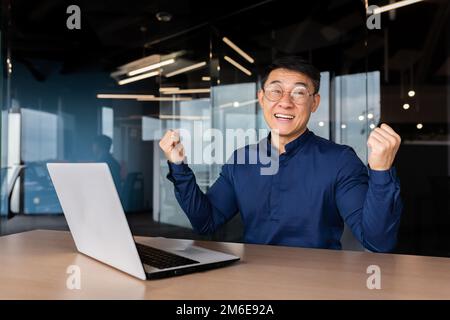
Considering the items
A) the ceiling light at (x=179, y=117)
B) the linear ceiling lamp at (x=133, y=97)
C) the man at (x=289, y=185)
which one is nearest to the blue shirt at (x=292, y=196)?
the man at (x=289, y=185)

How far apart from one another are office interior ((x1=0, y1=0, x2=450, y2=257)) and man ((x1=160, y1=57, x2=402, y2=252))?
7.40 ft

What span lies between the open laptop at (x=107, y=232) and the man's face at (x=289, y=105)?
77 centimetres

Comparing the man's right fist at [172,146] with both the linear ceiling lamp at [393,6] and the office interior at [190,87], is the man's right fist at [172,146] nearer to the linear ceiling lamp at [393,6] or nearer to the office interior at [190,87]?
the office interior at [190,87]

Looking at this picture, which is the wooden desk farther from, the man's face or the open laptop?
the man's face

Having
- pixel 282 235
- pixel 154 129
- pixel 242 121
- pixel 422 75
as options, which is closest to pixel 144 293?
pixel 282 235

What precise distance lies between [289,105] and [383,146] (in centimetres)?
68

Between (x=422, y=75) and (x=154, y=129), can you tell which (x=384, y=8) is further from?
(x=154, y=129)

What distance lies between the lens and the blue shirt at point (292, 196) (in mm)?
1677

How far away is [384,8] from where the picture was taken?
4188 millimetres

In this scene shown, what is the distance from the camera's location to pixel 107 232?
0.98 m

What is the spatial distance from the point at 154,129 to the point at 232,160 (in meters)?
2.74

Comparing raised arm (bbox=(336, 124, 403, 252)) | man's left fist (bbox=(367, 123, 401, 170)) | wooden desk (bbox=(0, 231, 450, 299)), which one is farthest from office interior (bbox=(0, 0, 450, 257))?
wooden desk (bbox=(0, 231, 450, 299))

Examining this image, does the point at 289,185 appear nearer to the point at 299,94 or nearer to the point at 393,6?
the point at 299,94

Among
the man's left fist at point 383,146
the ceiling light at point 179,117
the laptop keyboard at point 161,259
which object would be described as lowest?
the laptop keyboard at point 161,259
